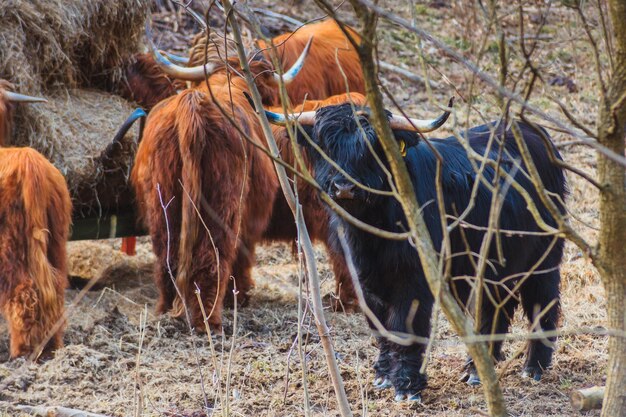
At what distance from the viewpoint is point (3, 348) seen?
230 inches

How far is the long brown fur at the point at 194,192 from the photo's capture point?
6.27m

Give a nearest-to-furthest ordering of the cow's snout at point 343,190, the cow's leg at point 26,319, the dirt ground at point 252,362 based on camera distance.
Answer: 1. the cow's snout at point 343,190
2. the dirt ground at point 252,362
3. the cow's leg at point 26,319

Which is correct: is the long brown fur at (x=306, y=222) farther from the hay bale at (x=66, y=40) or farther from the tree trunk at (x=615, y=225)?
the tree trunk at (x=615, y=225)

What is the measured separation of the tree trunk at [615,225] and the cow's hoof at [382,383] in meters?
2.36

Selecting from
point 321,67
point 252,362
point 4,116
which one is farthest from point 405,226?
point 321,67

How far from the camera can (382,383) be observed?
205 inches

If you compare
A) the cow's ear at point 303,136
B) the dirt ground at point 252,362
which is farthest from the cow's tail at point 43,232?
the cow's ear at point 303,136

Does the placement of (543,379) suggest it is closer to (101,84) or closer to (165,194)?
(165,194)

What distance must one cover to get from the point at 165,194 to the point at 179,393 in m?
1.74

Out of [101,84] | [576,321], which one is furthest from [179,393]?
[101,84]

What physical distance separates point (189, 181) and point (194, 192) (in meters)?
0.08

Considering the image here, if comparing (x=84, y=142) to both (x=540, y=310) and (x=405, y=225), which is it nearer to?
(x=405, y=225)

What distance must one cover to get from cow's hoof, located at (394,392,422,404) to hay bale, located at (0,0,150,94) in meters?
4.12

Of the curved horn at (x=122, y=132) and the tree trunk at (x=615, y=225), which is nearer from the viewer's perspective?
the tree trunk at (x=615, y=225)
